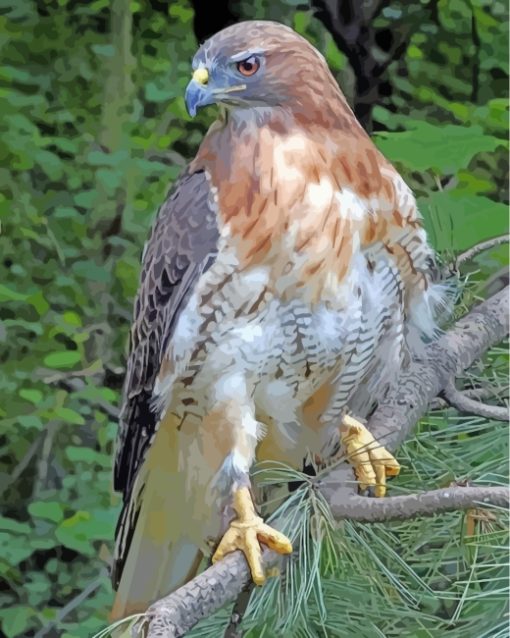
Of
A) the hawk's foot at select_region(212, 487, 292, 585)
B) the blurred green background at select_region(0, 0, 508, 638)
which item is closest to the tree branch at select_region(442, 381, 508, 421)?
the blurred green background at select_region(0, 0, 508, 638)

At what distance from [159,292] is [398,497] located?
33cm

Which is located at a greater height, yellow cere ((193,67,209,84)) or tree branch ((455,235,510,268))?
yellow cere ((193,67,209,84))

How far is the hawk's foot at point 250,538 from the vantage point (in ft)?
3.45

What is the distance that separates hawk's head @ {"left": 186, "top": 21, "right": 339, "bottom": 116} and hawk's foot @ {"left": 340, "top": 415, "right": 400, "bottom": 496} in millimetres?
371

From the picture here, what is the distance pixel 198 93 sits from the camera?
1031 mm

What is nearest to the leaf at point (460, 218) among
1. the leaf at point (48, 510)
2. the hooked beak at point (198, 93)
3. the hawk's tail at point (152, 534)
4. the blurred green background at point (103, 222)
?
the blurred green background at point (103, 222)

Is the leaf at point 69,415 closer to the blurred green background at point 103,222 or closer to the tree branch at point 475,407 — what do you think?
the blurred green background at point 103,222

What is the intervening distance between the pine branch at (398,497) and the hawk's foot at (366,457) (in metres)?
0.01

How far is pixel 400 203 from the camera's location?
3.64 ft

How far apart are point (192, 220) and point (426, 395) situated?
13.2 inches

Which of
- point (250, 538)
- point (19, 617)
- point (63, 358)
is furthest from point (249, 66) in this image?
point (19, 617)

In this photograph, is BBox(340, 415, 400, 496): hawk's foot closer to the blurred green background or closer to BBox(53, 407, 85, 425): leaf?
the blurred green background

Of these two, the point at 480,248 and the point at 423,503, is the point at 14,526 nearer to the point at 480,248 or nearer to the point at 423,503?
the point at 423,503

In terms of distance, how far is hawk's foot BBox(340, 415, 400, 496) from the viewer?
1104 millimetres
